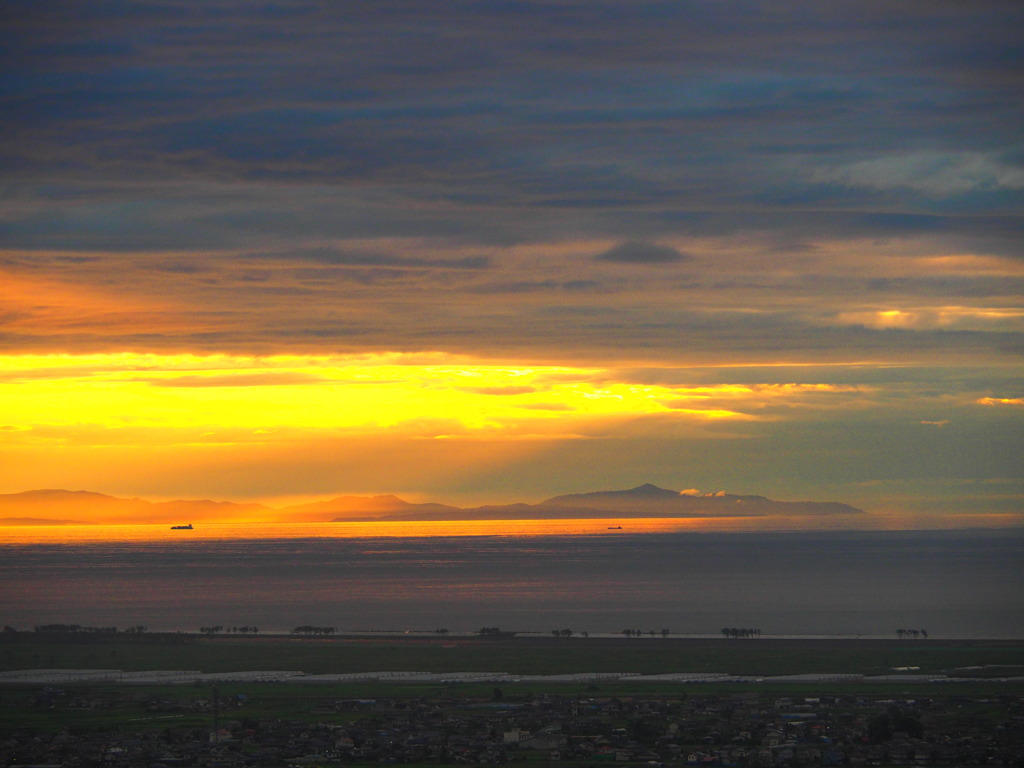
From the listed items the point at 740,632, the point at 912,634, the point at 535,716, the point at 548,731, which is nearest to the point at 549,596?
the point at 740,632

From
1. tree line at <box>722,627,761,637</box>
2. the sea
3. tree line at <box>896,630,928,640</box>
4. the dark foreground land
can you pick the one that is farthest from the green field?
the sea

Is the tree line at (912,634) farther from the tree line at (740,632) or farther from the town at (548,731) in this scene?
the town at (548,731)

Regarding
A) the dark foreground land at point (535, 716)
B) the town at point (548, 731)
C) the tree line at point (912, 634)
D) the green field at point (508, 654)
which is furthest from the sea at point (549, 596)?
the town at point (548, 731)

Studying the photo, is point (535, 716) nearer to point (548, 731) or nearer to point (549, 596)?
point (548, 731)

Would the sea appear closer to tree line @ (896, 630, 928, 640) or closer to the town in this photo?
tree line @ (896, 630, 928, 640)

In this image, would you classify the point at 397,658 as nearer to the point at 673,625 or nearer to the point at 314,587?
the point at 673,625

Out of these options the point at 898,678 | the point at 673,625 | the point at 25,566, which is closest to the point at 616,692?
the point at 898,678

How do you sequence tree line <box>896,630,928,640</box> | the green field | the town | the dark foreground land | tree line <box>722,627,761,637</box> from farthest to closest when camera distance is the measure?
1. tree line <box>722,627,761,637</box>
2. tree line <box>896,630,928,640</box>
3. the green field
4. the dark foreground land
5. the town

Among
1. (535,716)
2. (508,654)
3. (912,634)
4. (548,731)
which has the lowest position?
(548,731)
